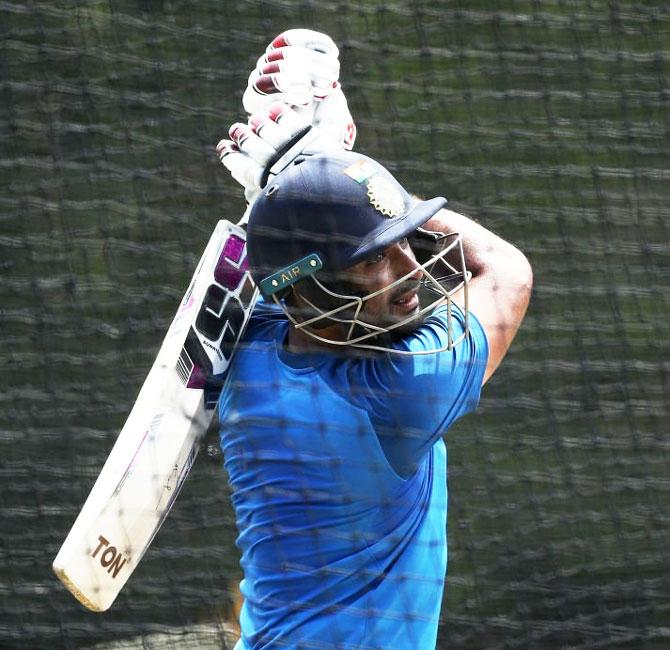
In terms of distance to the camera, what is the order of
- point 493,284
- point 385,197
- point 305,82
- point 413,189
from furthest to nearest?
point 413,189 → point 305,82 → point 493,284 → point 385,197

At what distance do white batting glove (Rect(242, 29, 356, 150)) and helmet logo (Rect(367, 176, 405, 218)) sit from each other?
0.35 meters

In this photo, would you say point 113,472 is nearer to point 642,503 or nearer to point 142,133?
point 142,133

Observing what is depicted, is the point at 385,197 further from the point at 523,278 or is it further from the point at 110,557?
the point at 110,557

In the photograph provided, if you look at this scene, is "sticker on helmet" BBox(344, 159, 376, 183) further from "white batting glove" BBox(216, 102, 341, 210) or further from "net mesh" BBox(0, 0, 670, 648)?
"net mesh" BBox(0, 0, 670, 648)

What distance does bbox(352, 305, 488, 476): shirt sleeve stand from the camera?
1.78 metres

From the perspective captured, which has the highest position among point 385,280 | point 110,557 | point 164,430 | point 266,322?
point 385,280

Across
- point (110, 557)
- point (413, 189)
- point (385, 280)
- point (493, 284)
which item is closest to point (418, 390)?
point (385, 280)

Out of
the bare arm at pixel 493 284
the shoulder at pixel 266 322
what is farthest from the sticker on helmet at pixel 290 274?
the bare arm at pixel 493 284

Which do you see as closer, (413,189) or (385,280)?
(385,280)

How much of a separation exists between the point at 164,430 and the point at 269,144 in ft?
1.70

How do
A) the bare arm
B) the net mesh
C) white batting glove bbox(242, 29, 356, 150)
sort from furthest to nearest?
the net mesh, white batting glove bbox(242, 29, 356, 150), the bare arm

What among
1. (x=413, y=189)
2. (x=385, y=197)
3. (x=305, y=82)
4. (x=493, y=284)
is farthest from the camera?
(x=413, y=189)

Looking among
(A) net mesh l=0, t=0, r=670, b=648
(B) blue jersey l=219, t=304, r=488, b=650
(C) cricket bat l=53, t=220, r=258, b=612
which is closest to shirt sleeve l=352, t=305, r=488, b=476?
(B) blue jersey l=219, t=304, r=488, b=650

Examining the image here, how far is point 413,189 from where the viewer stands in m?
4.29
